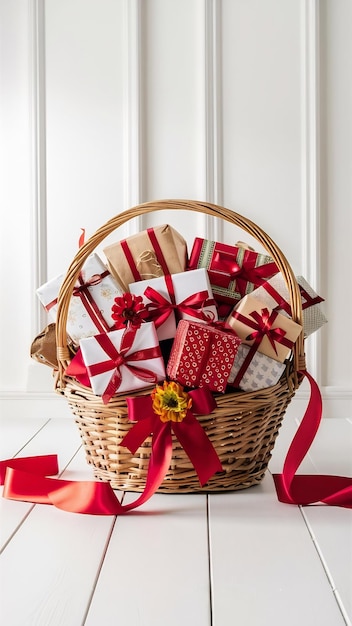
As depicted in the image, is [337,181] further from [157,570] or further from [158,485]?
[157,570]

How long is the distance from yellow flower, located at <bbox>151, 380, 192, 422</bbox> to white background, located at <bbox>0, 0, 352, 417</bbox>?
4.22ft

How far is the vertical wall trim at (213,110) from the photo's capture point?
248 centimetres

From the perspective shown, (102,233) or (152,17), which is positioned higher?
(152,17)

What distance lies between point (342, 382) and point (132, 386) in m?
1.41

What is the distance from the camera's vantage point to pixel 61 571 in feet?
3.51

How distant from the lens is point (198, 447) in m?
1.30

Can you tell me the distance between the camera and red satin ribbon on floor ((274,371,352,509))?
53.6 inches

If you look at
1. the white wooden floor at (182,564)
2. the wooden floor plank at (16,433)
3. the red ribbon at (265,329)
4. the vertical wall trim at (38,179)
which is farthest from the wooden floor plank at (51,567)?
the vertical wall trim at (38,179)

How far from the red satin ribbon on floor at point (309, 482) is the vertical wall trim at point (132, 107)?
131cm

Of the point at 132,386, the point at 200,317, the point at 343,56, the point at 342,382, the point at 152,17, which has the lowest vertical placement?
the point at 342,382

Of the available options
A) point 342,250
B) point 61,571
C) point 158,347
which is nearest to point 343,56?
point 342,250

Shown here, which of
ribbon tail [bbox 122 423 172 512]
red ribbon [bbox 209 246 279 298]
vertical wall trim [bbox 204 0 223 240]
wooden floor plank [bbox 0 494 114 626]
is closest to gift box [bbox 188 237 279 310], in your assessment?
red ribbon [bbox 209 246 279 298]

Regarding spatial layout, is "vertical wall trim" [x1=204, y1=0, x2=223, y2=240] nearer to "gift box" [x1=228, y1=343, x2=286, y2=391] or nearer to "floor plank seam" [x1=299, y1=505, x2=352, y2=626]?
"gift box" [x1=228, y1=343, x2=286, y2=391]

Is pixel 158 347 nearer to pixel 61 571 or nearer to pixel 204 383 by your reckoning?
Result: pixel 204 383
